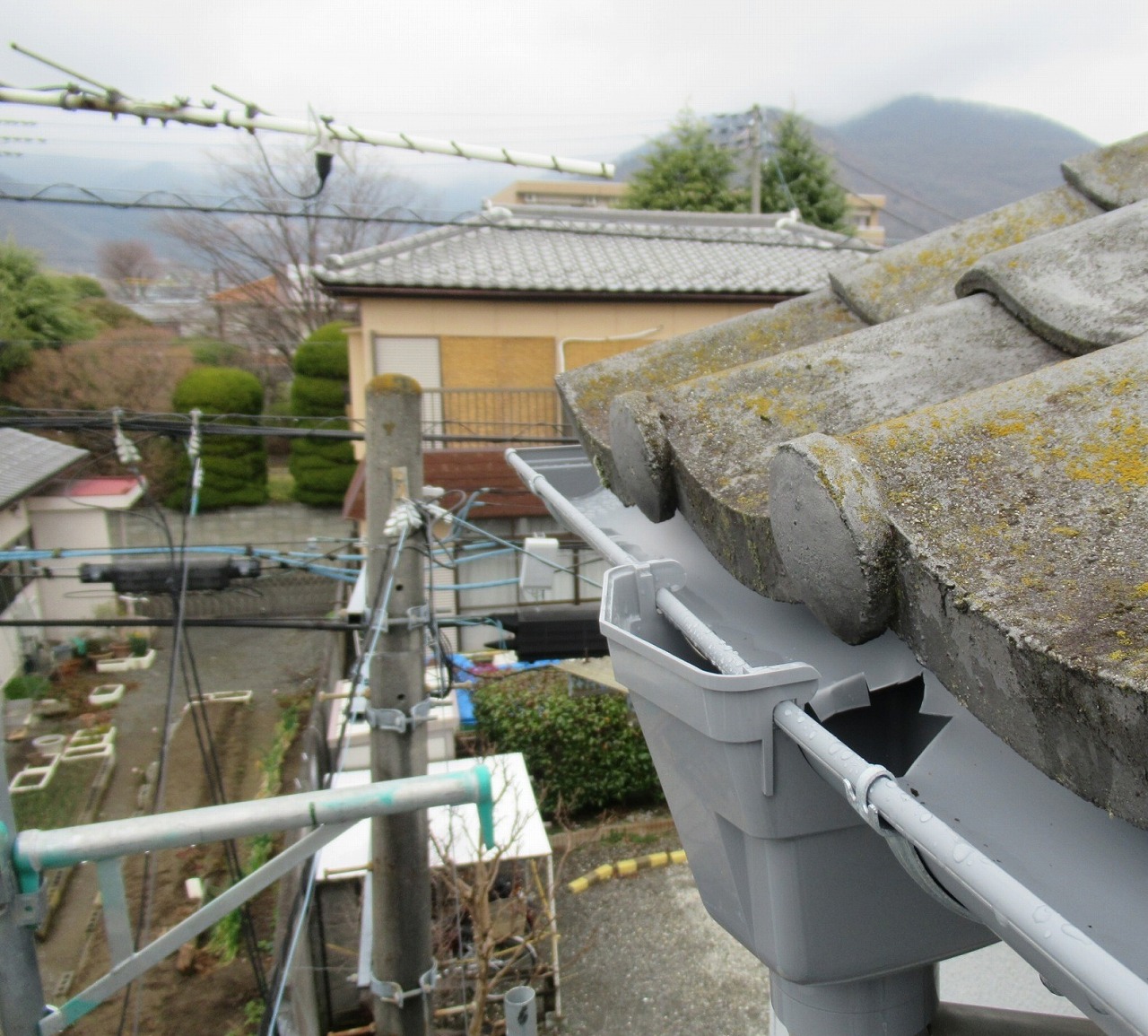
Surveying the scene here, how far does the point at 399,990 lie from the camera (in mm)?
5504

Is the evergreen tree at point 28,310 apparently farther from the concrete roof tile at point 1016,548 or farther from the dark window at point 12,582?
the concrete roof tile at point 1016,548

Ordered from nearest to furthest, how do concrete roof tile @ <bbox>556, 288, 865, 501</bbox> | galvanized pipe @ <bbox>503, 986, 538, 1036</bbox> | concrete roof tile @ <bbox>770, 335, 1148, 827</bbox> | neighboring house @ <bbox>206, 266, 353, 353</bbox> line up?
1. concrete roof tile @ <bbox>770, 335, 1148, 827</bbox>
2. concrete roof tile @ <bbox>556, 288, 865, 501</bbox>
3. galvanized pipe @ <bbox>503, 986, 538, 1036</bbox>
4. neighboring house @ <bbox>206, 266, 353, 353</bbox>

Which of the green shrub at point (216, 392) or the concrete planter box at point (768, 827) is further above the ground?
the green shrub at point (216, 392)

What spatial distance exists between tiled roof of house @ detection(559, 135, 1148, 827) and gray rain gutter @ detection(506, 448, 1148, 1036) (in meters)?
0.14

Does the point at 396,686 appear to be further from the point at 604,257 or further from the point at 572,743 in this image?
the point at 604,257

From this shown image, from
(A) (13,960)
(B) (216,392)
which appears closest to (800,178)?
(B) (216,392)

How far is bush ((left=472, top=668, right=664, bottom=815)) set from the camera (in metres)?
10.5

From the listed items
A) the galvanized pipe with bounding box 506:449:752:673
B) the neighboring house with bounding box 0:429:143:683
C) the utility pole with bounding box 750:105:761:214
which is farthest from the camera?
the utility pole with bounding box 750:105:761:214

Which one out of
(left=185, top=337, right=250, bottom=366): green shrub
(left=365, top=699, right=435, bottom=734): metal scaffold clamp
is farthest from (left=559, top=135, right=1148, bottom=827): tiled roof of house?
(left=185, top=337, right=250, bottom=366): green shrub

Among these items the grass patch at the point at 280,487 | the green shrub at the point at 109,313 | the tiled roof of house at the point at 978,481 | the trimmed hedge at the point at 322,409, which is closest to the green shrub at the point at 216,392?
the trimmed hedge at the point at 322,409

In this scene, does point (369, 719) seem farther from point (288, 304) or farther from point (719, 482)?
point (288, 304)

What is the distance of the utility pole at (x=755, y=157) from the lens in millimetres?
19547

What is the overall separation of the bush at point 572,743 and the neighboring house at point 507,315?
2322 millimetres

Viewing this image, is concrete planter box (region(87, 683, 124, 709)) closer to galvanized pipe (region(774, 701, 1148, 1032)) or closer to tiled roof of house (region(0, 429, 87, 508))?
tiled roof of house (region(0, 429, 87, 508))
